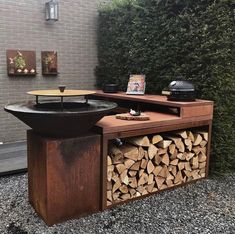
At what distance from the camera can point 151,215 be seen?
254 centimetres

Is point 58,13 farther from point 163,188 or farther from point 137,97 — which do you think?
point 163,188

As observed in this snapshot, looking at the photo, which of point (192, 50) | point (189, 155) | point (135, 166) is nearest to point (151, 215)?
point (135, 166)

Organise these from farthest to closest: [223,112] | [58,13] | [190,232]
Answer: [58,13] → [223,112] → [190,232]

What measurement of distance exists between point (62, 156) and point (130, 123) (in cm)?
71

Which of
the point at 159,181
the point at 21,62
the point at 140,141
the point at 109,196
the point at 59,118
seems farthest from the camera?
the point at 21,62

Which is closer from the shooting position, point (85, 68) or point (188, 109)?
point (188, 109)

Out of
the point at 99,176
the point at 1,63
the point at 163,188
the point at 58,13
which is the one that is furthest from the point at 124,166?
the point at 58,13

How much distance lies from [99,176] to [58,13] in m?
3.29

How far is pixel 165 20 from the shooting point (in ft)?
11.9

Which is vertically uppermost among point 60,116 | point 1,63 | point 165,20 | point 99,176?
point 165,20

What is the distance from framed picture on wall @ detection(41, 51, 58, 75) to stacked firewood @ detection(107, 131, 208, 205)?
8.32 ft

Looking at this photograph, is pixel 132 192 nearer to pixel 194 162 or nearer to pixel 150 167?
pixel 150 167

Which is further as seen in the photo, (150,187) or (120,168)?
(150,187)

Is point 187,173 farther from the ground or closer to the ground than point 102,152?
closer to the ground
